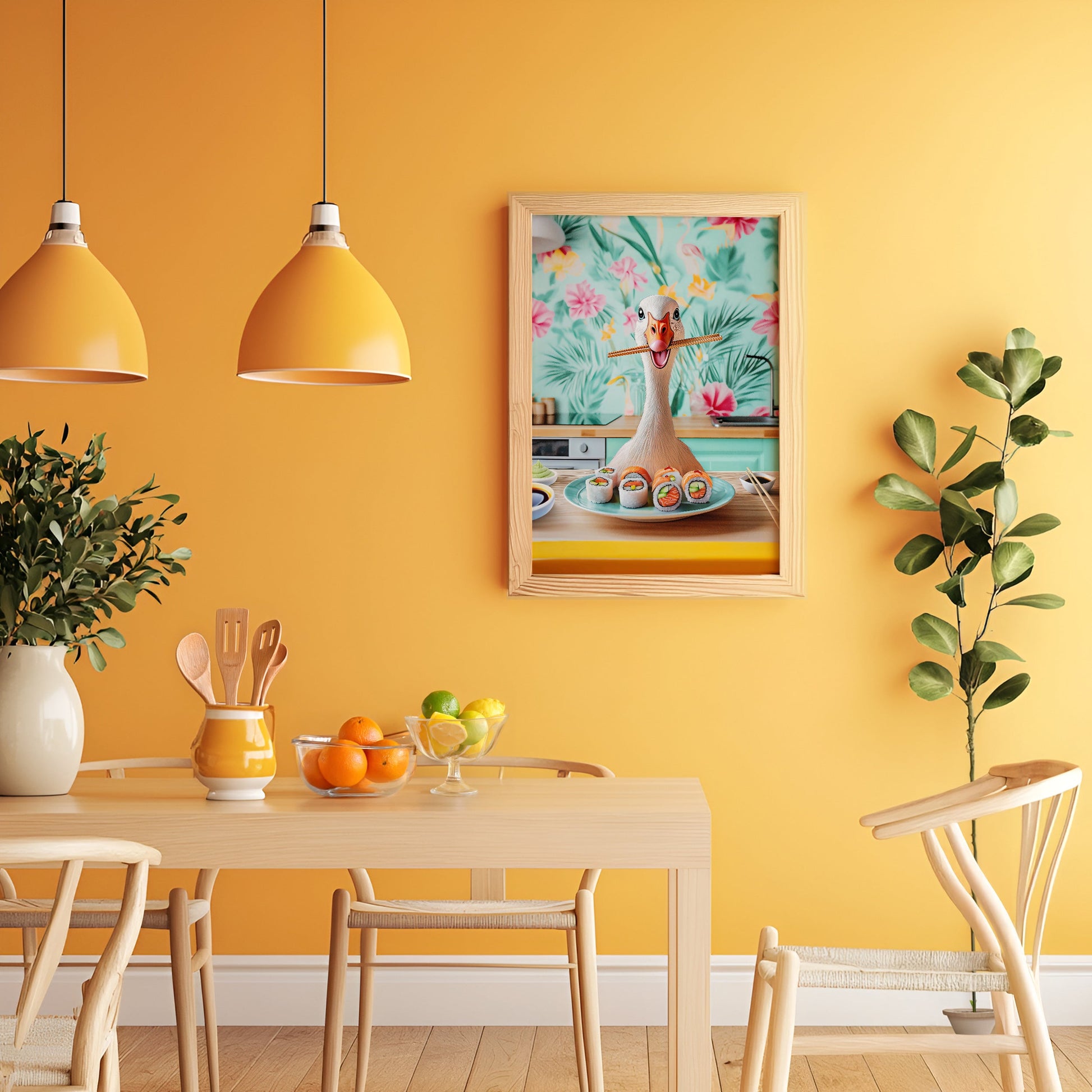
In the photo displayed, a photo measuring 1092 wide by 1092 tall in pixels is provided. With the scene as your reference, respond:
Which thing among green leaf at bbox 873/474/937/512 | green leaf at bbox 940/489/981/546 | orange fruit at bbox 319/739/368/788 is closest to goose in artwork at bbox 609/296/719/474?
green leaf at bbox 873/474/937/512

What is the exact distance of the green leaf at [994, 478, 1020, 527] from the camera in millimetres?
2955

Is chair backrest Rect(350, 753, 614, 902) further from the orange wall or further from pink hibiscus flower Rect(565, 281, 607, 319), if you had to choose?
pink hibiscus flower Rect(565, 281, 607, 319)

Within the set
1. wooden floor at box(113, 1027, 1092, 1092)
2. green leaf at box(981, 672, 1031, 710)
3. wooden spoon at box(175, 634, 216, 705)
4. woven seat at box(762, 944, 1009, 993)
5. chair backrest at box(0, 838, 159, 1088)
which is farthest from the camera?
green leaf at box(981, 672, 1031, 710)

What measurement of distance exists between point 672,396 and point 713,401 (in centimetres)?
11

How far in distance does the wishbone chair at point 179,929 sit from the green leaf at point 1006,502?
1.99 m

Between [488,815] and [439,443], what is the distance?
1.47 metres

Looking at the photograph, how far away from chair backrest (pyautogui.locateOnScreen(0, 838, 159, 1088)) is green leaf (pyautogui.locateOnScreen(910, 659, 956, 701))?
6.64ft

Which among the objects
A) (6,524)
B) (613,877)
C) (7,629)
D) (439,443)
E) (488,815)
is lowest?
(613,877)

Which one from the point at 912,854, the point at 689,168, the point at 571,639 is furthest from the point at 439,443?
the point at 912,854

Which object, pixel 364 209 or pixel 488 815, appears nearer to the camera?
pixel 488 815

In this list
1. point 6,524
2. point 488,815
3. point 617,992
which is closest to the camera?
point 488,815

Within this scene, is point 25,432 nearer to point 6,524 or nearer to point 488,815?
point 6,524

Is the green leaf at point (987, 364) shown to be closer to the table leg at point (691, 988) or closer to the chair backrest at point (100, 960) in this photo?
the table leg at point (691, 988)

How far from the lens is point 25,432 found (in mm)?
3246
